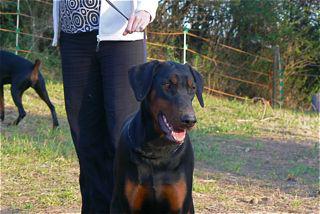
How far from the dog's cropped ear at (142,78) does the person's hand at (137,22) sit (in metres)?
0.21

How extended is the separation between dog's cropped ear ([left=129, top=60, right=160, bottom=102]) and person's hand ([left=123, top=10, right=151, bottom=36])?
0.21m

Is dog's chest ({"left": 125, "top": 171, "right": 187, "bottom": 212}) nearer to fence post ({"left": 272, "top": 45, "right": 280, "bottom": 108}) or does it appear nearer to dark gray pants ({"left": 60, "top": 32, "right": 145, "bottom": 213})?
dark gray pants ({"left": 60, "top": 32, "right": 145, "bottom": 213})

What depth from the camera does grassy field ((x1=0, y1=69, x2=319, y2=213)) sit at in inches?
213

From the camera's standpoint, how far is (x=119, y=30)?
150 inches

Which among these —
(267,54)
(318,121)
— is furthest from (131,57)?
(267,54)

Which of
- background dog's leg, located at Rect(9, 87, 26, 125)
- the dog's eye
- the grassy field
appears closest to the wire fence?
the grassy field

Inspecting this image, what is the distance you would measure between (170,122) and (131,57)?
0.74m

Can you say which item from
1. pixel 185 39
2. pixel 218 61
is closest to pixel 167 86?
pixel 185 39

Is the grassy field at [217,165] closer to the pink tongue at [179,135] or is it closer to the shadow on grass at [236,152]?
the shadow on grass at [236,152]

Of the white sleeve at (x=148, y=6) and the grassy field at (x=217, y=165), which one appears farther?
the grassy field at (x=217, y=165)

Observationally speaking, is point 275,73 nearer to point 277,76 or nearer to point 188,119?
point 277,76

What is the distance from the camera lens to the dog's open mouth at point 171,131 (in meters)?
3.30

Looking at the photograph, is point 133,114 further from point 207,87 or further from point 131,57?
point 207,87

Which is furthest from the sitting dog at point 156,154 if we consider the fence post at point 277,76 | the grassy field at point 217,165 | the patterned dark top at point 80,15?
the fence post at point 277,76
